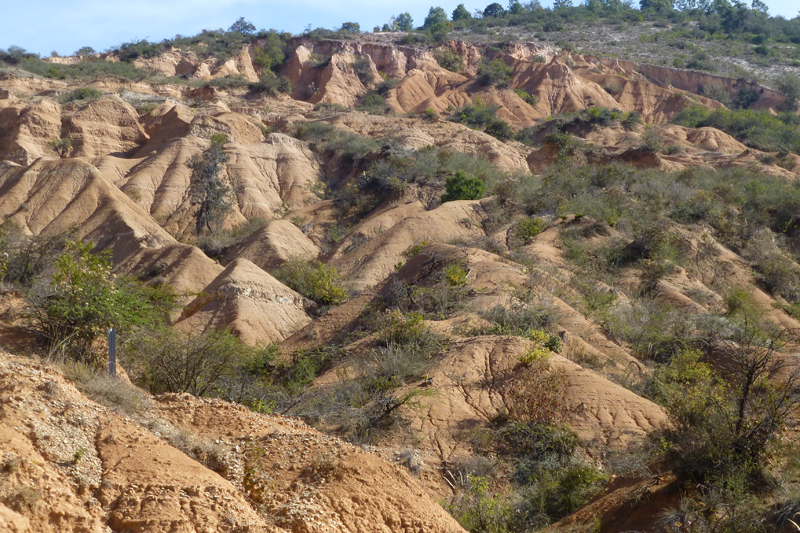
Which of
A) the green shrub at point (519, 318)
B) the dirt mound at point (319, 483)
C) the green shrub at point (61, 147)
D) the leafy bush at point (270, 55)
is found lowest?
the green shrub at point (519, 318)

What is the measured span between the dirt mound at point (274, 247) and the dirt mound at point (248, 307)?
4185 millimetres

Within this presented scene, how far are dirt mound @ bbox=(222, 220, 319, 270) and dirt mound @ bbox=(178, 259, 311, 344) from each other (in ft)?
13.7

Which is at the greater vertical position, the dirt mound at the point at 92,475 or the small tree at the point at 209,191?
the dirt mound at the point at 92,475

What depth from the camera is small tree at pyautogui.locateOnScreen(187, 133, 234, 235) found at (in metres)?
31.1

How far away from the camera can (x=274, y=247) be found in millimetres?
24578

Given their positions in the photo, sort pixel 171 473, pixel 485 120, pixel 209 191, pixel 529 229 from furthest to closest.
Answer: pixel 485 120 < pixel 209 191 < pixel 529 229 < pixel 171 473

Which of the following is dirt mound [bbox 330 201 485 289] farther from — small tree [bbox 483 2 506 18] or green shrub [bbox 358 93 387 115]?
small tree [bbox 483 2 506 18]

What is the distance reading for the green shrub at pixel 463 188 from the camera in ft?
Result: 90.0

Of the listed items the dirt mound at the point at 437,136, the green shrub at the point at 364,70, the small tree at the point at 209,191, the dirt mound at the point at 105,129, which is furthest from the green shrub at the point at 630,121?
the dirt mound at the point at 105,129

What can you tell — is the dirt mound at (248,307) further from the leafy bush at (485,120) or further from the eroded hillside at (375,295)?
the leafy bush at (485,120)

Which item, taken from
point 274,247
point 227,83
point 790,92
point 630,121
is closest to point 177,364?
point 274,247

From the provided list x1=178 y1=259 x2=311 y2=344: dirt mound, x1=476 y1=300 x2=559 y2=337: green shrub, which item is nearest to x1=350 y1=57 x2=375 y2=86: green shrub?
x1=178 y1=259 x2=311 y2=344: dirt mound

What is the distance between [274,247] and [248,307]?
283 inches

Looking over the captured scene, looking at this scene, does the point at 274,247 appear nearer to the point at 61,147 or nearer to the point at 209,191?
the point at 209,191
